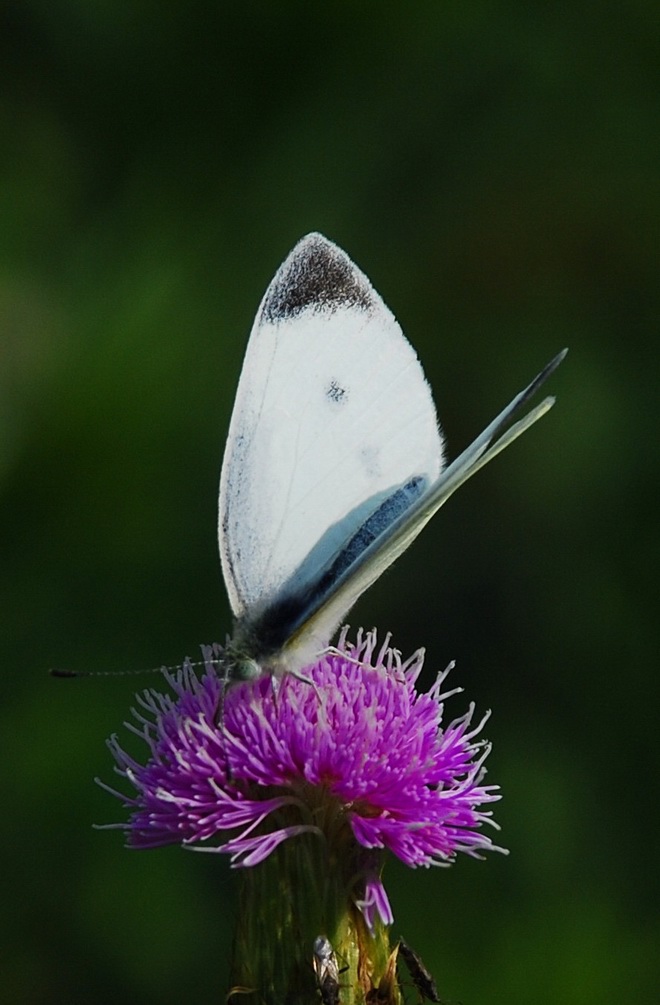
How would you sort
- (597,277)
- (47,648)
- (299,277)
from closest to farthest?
(299,277) → (47,648) → (597,277)

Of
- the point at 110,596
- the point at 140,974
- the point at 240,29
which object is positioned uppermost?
the point at 240,29

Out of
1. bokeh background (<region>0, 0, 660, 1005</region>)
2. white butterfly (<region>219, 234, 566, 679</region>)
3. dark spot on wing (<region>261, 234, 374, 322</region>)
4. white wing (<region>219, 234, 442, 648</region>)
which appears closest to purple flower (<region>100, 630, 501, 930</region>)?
white butterfly (<region>219, 234, 566, 679</region>)

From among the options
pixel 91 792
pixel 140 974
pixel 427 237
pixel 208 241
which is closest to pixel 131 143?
pixel 208 241

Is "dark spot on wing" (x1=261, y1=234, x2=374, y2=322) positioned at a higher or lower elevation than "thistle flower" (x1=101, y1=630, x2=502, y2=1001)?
higher

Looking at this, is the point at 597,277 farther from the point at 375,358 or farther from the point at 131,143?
the point at 375,358

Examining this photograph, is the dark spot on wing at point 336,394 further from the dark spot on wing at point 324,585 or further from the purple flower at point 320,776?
the purple flower at point 320,776

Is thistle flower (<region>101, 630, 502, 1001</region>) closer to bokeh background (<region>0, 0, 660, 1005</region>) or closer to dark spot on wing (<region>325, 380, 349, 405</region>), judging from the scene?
dark spot on wing (<region>325, 380, 349, 405</region>)

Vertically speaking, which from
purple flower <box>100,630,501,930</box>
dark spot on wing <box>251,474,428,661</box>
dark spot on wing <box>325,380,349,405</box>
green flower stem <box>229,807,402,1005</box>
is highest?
dark spot on wing <box>325,380,349,405</box>
